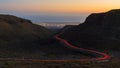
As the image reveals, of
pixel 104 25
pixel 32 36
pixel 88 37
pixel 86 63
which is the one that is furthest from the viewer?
pixel 32 36

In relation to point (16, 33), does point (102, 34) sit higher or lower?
higher

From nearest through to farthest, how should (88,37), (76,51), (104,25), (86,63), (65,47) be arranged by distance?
(86,63) → (76,51) → (65,47) → (88,37) → (104,25)

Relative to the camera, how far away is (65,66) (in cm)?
3769

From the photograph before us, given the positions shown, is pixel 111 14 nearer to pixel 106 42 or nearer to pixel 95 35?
pixel 95 35

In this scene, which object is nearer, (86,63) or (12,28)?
(86,63)

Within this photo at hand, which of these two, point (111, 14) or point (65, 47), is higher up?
point (111, 14)

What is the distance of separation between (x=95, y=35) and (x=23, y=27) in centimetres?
4662

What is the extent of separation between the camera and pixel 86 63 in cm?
4062

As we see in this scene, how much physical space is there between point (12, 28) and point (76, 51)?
59.5 metres

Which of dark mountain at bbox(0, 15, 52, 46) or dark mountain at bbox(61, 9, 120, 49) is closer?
dark mountain at bbox(61, 9, 120, 49)

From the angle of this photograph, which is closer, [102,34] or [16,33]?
[102,34]

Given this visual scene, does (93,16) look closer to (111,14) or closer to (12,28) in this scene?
(111,14)

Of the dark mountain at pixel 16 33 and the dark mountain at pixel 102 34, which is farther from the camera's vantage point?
the dark mountain at pixel 16 33

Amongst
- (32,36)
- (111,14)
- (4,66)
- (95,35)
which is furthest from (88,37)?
(4,66)
